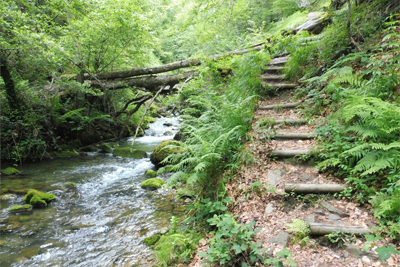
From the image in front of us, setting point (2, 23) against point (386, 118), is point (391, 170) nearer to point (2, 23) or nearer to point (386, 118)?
point (386, 118)

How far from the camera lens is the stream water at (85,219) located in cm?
379

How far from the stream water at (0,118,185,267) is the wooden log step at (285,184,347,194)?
253 centimetres

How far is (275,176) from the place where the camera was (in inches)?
132

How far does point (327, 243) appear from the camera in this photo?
222 cm

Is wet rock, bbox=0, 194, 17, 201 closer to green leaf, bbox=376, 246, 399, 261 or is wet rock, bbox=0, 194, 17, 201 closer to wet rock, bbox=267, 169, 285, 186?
wet rock, bbox=267, 169, 285, 186

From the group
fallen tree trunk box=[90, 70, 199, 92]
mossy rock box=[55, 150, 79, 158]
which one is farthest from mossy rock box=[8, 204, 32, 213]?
fallen tree trunk box=[90, 70, 199, 92]

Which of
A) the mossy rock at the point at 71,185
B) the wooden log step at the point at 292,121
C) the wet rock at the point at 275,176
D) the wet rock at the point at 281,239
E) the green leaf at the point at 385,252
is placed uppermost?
the wooden log step at the point at 292,121

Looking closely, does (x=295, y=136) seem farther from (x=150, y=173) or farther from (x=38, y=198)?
(x=38, y=198)

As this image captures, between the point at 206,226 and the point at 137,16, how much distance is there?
954 centimetres

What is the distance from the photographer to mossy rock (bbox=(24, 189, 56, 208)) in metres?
5.52

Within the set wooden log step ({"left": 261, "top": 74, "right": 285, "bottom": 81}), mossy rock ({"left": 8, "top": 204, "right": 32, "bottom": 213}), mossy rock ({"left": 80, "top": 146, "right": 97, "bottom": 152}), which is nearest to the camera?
mossy rock ({"left": 8, "top": 204, "right": 32, "bottom": 213})

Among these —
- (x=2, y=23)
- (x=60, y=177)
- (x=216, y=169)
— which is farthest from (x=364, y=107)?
(x=2, y=23)

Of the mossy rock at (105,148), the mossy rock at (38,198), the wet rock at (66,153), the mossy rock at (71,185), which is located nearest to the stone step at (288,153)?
the mossy rock at (38,198)

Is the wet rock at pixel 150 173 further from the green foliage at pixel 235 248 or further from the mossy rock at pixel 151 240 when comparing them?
the green foliage at pixel 235 248
